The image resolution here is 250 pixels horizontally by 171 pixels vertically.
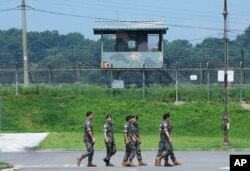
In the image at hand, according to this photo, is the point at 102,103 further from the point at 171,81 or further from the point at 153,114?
the point at 171,81

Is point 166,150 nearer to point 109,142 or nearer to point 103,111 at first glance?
point 109,142

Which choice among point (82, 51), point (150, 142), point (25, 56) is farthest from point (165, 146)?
point (82, 51)

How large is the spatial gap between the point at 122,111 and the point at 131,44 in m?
9.56

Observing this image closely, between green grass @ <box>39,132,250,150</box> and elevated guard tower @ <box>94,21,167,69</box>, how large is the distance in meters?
13.0

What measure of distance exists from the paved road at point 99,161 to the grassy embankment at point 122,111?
509cm

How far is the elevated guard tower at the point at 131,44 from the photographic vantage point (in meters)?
52.2

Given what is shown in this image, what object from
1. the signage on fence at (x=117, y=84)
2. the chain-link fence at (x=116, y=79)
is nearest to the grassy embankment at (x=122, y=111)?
the signage on fence at (x=117, y=84)

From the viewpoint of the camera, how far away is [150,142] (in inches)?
1411

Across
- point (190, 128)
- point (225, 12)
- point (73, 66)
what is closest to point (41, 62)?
point (73, 66)

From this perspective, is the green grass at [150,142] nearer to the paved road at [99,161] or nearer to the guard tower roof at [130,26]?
the paved road at [99,161]

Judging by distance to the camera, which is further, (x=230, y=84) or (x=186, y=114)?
(x=230, y=84)

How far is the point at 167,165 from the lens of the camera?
24922 mm

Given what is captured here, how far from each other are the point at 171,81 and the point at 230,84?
13.4 feet

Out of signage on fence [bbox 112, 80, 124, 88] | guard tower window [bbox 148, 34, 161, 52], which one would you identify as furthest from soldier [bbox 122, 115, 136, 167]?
guard tower window [bbox 148, 34, 161, 52]
